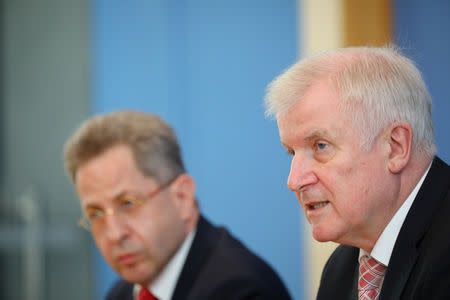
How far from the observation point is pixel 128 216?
2.59 metres

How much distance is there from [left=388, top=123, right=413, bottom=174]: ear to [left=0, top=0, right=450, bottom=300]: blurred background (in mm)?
2277

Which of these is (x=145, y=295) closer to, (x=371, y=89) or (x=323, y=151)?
(x=323, y=151)

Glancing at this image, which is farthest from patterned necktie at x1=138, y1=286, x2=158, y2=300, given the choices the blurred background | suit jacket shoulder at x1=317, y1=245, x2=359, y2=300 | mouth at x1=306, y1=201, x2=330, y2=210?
the blurred background

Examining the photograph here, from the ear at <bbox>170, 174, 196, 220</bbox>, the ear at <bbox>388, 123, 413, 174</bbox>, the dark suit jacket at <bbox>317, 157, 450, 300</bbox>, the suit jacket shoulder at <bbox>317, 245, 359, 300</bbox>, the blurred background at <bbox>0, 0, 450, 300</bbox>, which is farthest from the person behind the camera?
the blurred background at <bbox>0, 0, 450, 300</bbox>

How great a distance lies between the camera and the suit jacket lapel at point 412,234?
155 cm

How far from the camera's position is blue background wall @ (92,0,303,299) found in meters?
4.41

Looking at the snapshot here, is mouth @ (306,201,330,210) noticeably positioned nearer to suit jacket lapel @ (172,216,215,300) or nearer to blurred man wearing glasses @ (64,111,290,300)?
blurred man wearing glasses @ (64,111,290,300)

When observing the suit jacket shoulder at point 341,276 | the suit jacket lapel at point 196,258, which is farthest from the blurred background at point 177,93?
the suit jacket shoulder at point 341,276

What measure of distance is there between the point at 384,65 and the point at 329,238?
48cm

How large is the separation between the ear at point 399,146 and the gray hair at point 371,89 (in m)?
0.02

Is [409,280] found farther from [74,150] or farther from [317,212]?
[74,150]

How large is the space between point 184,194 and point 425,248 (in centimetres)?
136

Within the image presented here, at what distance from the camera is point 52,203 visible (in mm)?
5008

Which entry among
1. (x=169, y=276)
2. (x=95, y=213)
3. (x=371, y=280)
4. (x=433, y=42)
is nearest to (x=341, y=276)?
(x=371, y=280)
